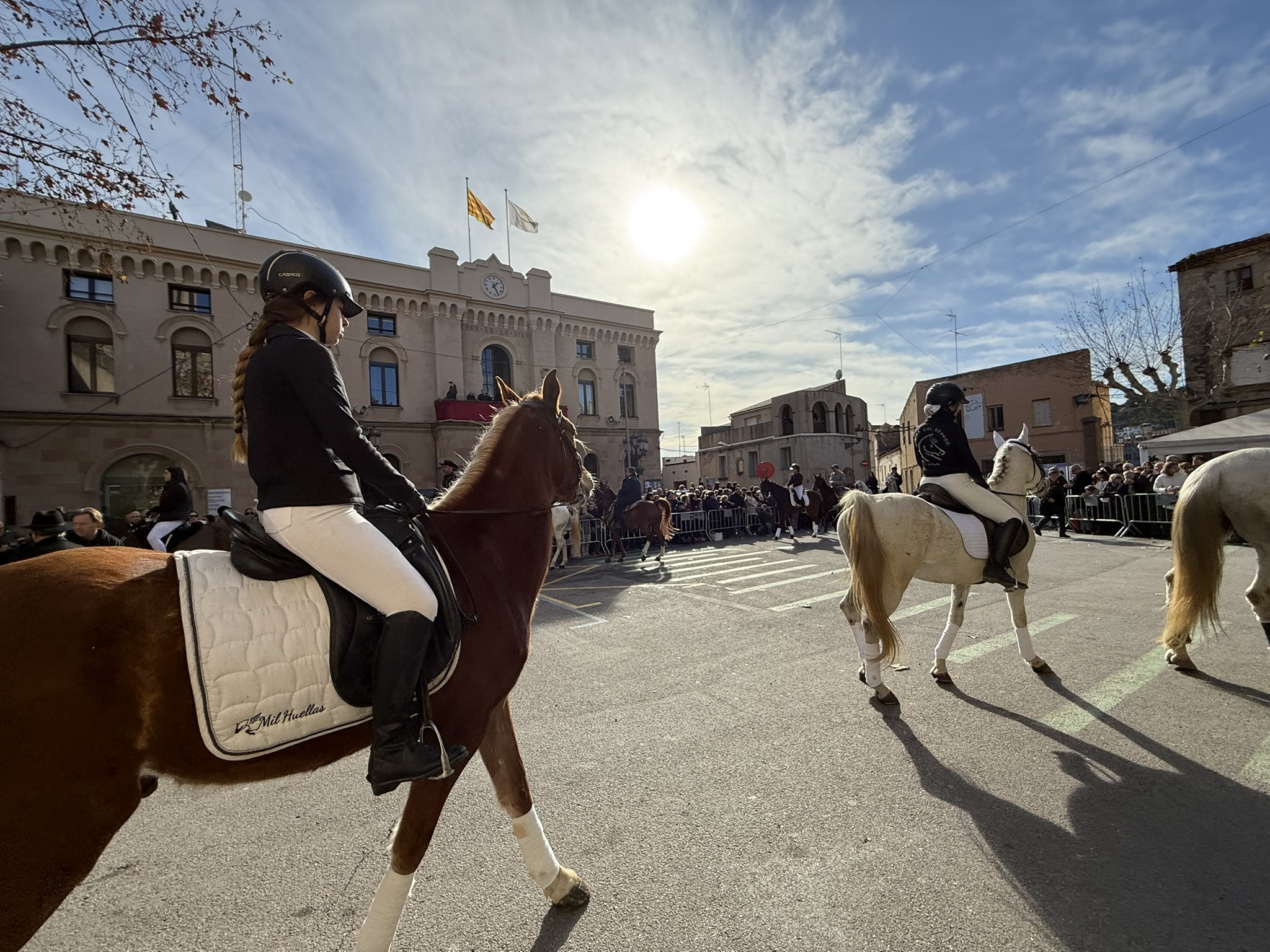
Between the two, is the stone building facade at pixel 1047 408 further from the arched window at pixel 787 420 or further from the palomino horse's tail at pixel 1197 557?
the palomino horse's tail at pixel 1197 557

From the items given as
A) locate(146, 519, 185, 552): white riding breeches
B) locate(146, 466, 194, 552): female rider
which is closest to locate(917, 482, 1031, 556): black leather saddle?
locate(146, 466, 194, 552): female rider

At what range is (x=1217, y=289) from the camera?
22672 mm

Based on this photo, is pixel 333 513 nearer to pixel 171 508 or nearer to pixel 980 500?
pixel 980 500

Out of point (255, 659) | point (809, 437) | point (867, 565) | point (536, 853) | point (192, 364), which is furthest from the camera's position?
point (809, 437)

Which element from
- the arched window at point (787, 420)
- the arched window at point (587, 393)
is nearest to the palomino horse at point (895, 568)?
the arched window at point (587, 393)

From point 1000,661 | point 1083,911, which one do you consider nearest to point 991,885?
point 1083,911

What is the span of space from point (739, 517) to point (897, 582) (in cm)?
1448

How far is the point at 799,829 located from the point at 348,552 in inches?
99.9

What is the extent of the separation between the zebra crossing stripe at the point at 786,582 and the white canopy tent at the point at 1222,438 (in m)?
11.5

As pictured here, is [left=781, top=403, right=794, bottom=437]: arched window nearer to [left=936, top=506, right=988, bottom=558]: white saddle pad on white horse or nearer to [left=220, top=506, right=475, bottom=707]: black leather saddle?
[left=936, top=506, right=988, bottom=558]: white saddle pad on white horse

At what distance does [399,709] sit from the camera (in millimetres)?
1758

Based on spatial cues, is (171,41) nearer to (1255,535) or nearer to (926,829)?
(926,829)

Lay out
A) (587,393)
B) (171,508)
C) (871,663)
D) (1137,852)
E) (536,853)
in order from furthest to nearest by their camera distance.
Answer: (587,393)
(171,508)
(871,663)
(1137,852)
(536,853)

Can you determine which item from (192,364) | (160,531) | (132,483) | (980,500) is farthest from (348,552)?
(192,364)
